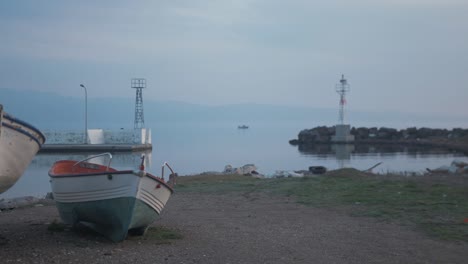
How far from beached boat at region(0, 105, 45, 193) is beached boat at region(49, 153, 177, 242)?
2.06 feet

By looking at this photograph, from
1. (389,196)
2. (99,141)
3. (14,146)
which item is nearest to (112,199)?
(14,146)

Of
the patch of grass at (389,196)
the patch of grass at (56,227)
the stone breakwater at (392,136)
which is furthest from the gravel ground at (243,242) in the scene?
the stone breakwater at (392,136)

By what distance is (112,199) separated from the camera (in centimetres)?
859

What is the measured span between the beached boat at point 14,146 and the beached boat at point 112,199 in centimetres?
63

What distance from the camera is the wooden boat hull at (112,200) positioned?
854 centimetres

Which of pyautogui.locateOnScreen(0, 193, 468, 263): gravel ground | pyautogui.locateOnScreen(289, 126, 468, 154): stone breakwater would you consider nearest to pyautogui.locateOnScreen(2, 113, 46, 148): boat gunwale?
pyautogui.locateOnScreen(0, 193, 468, 263): gravel ground

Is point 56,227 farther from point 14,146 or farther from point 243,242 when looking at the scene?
point 243,242

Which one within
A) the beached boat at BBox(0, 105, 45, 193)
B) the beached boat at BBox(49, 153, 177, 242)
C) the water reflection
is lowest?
the water reflection

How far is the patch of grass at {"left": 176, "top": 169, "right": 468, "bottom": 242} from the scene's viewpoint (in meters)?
10.9

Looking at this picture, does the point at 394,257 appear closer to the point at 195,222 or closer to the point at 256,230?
the point at 256,230

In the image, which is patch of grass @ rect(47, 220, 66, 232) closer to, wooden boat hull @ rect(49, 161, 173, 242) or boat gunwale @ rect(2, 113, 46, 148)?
wooden boat hull @ rect(49, 161, 173, 242)

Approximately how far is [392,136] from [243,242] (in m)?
68.4

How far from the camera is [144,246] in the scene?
863 cm

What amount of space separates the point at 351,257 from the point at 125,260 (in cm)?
326
